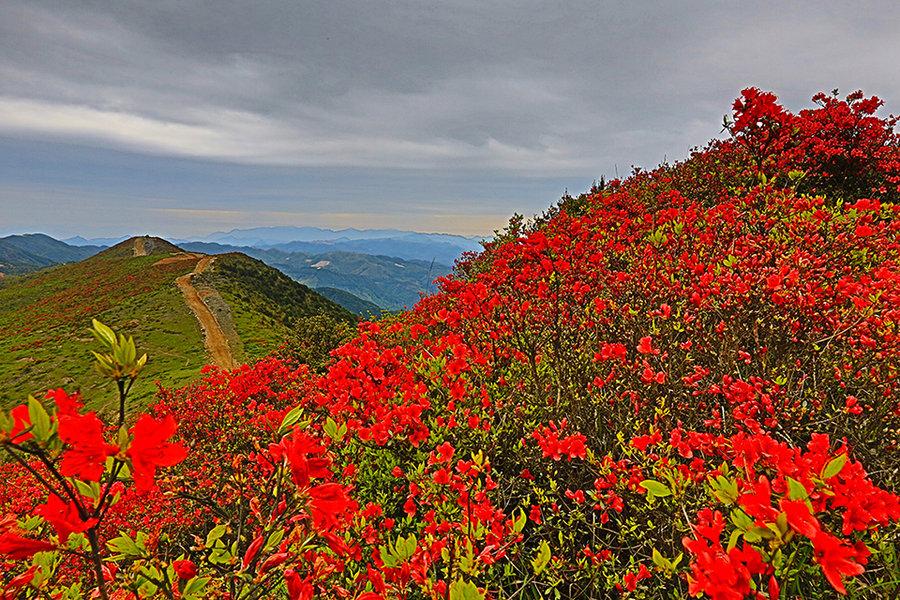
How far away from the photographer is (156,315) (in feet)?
125

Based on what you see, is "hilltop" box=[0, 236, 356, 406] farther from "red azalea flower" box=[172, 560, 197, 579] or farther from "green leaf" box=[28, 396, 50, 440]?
"green leaf" box=[28, 396, 50, 440]

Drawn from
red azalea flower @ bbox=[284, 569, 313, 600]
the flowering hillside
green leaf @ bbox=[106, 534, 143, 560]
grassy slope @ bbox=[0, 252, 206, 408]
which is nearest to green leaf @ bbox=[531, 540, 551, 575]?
the flowering hillside

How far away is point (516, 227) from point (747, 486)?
1116 centimetres

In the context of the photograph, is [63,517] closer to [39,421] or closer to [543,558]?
[39,421]

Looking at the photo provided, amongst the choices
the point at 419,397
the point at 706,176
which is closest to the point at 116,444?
the point at 419,397

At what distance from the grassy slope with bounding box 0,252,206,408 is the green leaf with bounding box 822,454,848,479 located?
66.9 ft

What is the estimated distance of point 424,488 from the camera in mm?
3568

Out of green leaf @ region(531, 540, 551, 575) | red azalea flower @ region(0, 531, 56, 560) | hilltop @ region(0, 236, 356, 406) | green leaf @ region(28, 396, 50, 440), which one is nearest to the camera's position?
green leaf @ region(28, 396, 50, 440)

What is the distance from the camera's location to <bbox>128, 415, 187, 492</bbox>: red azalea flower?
1.33 metres

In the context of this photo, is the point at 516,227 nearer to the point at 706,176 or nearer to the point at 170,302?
the point at 706,176

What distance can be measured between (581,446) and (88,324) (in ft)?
55.1

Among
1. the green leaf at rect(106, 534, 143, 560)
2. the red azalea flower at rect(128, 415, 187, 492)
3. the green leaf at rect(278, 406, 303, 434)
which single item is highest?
the red azalea flower at rect(128, 415, 187, 492)

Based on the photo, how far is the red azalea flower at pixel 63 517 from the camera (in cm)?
126

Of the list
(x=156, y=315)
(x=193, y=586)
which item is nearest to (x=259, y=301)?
(x=156, y=315)
